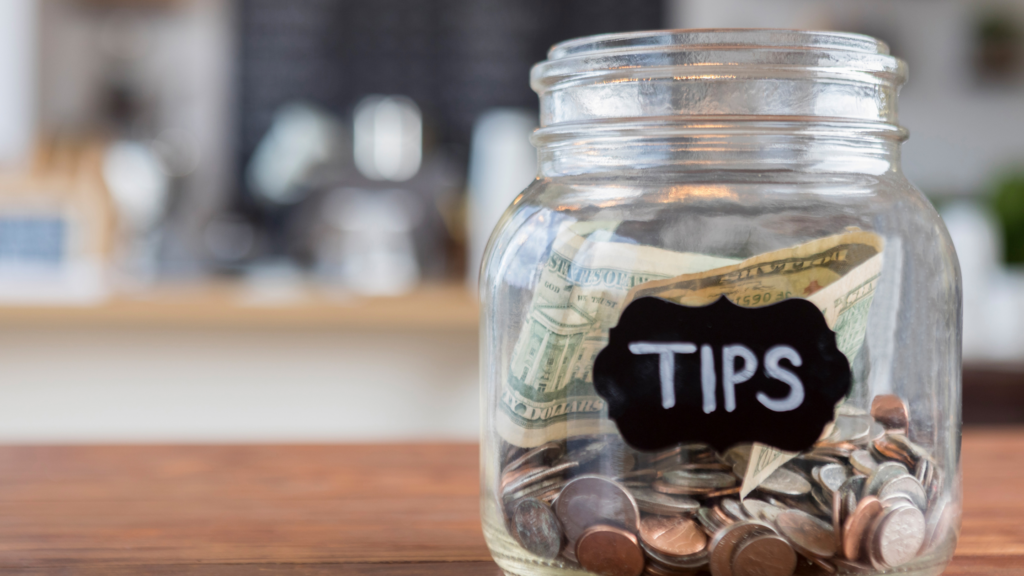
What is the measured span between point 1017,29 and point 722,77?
11.1ft

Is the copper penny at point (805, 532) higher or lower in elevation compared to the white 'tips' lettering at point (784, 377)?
lower

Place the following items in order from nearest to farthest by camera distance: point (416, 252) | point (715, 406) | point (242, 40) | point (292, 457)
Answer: point (715, 406) < point (292, 457) < point (416, 252) < point (242, 40)

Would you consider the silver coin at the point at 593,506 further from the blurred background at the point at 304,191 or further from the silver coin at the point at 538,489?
the blurred background at the point at 304,191

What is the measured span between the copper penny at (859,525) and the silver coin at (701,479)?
3cm

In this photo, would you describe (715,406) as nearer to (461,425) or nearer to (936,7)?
(461,425)

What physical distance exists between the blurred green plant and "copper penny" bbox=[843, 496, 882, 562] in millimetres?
1978

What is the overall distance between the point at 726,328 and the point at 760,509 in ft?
0.17

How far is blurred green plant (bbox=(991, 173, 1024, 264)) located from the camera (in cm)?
200

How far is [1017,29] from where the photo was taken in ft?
10.4

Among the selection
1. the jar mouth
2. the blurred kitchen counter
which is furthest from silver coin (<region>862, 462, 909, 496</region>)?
the blurred kitchen counter

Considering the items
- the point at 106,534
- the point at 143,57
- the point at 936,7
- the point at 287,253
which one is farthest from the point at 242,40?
the point at 106,534

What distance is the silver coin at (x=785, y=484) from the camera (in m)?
0.27

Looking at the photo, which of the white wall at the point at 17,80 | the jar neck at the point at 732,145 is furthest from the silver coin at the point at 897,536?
the white wall at the point at 17,80

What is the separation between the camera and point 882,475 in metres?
0.28
